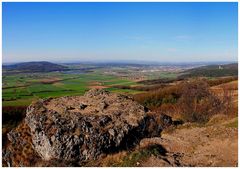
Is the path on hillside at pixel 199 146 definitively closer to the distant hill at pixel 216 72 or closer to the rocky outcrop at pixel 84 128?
the rocky outcrop at pixel 84 128

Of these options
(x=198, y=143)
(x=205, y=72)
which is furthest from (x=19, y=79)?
(x=198, y=143)

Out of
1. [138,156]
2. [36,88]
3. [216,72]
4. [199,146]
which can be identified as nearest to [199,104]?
[199,146]

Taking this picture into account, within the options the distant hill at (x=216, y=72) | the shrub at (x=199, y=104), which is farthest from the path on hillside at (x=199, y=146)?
the distant hill at (x=216, y=72)

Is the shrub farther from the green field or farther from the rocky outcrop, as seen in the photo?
the green field

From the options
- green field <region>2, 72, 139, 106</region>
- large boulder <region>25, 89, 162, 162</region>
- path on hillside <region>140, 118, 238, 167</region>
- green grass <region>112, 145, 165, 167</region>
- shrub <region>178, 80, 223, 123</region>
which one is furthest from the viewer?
green field <region>2, 72, 139, 106</region>

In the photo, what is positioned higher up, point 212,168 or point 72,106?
point 72,106

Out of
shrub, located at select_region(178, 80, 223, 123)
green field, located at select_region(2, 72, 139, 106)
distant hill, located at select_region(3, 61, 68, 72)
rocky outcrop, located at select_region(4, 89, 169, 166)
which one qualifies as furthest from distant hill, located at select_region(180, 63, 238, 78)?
rocky outcrop, located at select_region(4, 89, 169, 166)

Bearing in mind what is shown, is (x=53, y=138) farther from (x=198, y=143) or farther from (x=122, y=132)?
(x=198, y=143)
